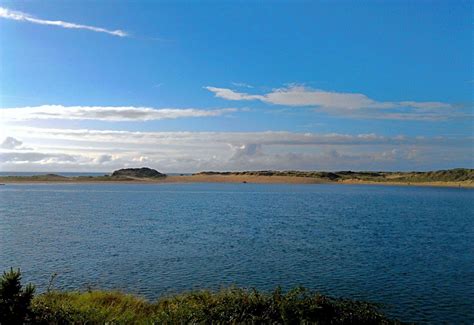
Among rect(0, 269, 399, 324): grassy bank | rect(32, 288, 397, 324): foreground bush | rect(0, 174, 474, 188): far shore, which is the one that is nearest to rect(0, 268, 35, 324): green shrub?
rect(0, 269, 399, 324): grassy bank

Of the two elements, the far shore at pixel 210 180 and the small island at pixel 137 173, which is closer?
the far shore at pixel 210 180

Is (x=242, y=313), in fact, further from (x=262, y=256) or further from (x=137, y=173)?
(x=137, y=173)

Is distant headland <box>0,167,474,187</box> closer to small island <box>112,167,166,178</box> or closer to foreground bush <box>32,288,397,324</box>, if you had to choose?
small island <box>112,167,166,178</box>

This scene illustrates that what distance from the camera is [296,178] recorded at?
186000 mm

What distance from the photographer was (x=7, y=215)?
2094 inches

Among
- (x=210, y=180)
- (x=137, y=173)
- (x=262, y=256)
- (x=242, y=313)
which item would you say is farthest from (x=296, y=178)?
(x=242, y=313)

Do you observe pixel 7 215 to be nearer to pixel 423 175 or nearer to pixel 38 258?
pixel 38 258

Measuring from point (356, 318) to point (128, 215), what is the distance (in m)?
44.3

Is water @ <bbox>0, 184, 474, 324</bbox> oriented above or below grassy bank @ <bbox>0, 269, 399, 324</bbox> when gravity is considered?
below

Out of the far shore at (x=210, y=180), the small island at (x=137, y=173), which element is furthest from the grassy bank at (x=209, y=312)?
the small island at (x=137, y=173)

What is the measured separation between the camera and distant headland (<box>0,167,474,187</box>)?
161125 mm

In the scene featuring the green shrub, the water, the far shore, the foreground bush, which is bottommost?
the water

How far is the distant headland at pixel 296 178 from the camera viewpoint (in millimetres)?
161125

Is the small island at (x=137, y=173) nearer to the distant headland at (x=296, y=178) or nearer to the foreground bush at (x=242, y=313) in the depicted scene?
the distant headland at (x=296, y=178)
